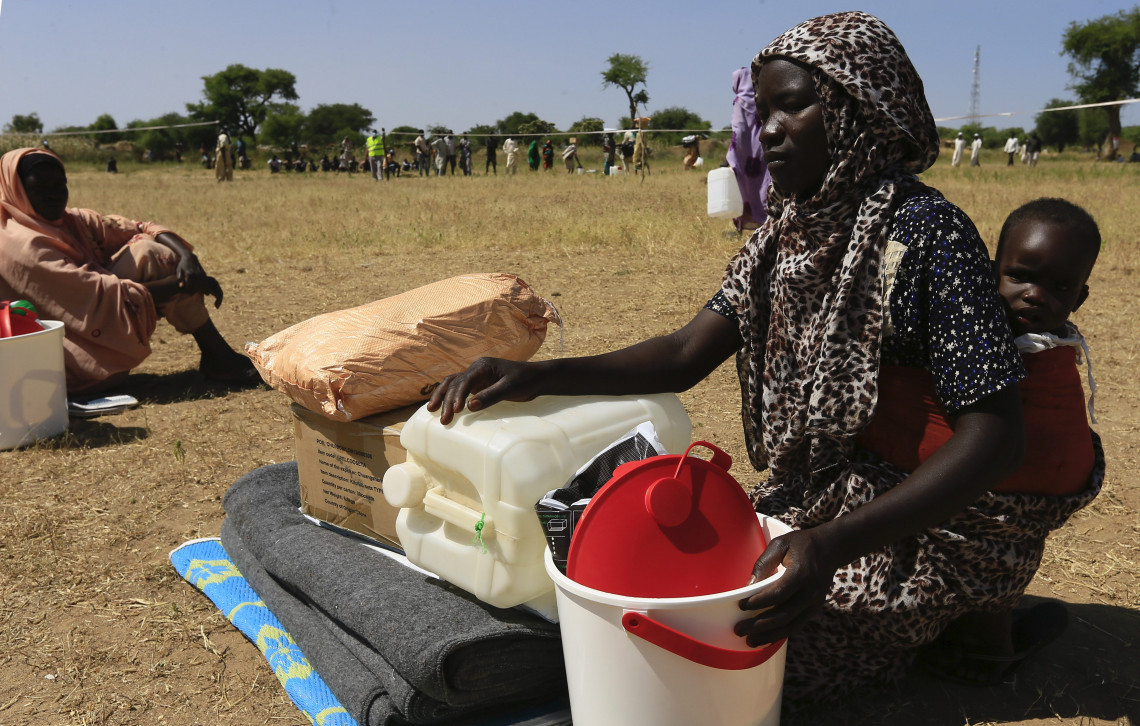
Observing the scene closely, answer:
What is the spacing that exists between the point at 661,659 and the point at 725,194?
5551mm

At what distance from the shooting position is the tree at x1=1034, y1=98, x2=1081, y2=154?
62.8m

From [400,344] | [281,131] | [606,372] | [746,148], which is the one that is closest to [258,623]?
[400,344]

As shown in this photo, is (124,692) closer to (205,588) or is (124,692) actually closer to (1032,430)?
(205,588)

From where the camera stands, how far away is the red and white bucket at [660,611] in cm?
149

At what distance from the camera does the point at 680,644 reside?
147 cm

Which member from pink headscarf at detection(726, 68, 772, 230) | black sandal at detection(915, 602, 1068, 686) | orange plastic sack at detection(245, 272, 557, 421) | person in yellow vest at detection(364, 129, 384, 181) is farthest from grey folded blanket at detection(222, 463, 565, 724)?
person in yellow vest at detection(364, 129, 384, 181)

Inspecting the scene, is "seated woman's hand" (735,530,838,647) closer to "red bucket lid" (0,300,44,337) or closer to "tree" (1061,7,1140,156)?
"red bucket lid" (0,300,44,337)

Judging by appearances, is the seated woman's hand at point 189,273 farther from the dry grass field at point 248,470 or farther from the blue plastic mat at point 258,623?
the blue plastic mat at point 258,623

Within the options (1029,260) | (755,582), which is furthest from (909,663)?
(1029,260)

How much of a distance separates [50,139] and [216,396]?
44.0m

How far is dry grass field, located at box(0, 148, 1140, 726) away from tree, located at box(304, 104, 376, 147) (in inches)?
2246

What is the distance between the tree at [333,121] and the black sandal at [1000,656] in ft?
208

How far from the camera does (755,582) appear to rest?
59.6 inches

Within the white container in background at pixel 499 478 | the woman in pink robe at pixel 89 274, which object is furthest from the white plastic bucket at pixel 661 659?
the woman in pink robe at pixel 89 274
